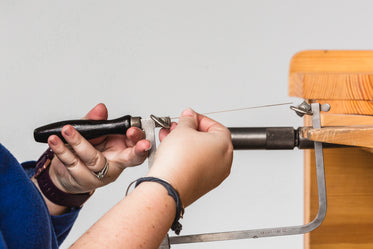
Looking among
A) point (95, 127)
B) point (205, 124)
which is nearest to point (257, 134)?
point (205, 124)

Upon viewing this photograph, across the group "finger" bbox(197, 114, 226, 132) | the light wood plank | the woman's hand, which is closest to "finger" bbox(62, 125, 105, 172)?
the woman's hand

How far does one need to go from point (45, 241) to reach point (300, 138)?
258 mm

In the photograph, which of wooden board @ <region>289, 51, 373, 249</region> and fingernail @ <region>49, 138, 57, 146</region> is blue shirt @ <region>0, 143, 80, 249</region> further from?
wooden board @ <region>289, 51, 373, 249</region>

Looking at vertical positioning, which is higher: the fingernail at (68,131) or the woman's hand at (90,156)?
the fingernail at (68,131)

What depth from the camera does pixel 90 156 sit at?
453mm

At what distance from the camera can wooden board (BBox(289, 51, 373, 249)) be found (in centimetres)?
47

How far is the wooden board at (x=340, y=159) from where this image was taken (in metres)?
0.47

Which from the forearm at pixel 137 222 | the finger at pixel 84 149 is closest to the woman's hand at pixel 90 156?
the finger at pixel 84 149

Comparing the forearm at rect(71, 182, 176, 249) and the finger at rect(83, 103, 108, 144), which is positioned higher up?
the finger at rect(83, 103, 108, 144)

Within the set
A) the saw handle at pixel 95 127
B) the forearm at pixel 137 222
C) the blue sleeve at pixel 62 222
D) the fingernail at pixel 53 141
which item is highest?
the saw handle at pixel 95 127

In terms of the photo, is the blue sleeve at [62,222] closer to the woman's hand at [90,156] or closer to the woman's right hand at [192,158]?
the woman's hand at [90,156]

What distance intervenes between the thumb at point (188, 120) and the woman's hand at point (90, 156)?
0.13 ft

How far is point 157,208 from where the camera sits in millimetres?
309

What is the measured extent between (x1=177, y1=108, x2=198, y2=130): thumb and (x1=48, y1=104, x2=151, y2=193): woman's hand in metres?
0.04
